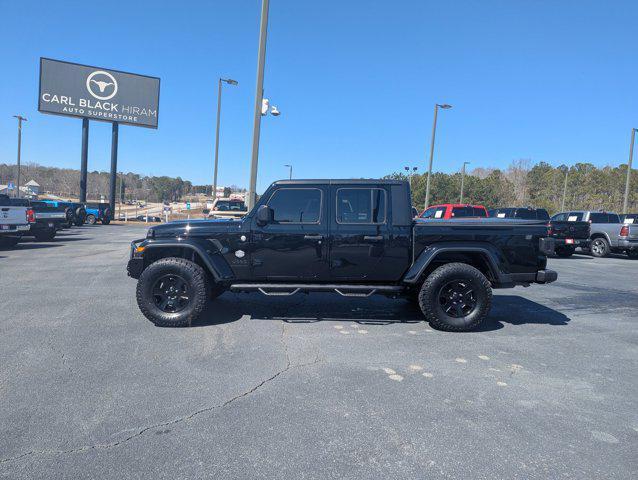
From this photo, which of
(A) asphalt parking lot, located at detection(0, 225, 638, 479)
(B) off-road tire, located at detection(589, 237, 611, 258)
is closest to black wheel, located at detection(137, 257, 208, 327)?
(A) asphalt parking lot, located at detection(0, 225, 638, 479)

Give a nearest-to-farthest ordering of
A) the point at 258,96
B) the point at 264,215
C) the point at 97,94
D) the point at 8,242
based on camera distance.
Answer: the point at 264,215, the point at 258,96, the point at 8,242, the point at 97,94

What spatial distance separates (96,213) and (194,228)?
2893cm

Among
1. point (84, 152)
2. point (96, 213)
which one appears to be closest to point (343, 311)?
point (96, 213)

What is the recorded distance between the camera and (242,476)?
2.50 m

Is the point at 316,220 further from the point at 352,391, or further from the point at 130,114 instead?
the point at 130,114

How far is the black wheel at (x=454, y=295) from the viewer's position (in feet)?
18.1

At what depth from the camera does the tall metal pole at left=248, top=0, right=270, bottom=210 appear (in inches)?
455

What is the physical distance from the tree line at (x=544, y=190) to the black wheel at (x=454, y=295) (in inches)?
1874

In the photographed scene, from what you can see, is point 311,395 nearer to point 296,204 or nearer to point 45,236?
point 296,204

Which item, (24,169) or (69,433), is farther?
(24,169)

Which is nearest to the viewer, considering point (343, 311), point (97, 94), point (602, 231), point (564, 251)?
point (343, 311)

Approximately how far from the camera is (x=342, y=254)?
563cm

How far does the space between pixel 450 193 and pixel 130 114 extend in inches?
1581

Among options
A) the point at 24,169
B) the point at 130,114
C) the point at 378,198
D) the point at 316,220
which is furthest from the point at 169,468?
the point at 24,169
